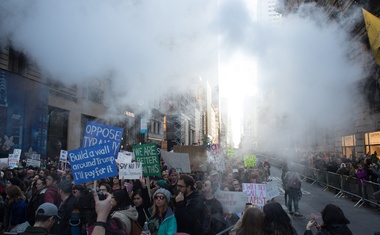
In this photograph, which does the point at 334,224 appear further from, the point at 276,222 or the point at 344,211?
the point at 344,211

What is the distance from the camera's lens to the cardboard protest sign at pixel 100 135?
5074 mm

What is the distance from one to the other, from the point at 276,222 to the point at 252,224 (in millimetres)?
192

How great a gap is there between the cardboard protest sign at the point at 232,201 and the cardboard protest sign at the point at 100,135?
178cm

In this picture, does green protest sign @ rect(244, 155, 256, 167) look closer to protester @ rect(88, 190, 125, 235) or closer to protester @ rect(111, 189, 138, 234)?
protester @ rect(111, 189, 138, 234)

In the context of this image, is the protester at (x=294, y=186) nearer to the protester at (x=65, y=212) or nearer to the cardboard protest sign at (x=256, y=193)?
the cardboard protest sign at (x=256, y=193)

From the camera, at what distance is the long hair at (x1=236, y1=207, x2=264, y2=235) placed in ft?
8.66

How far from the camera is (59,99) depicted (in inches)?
682

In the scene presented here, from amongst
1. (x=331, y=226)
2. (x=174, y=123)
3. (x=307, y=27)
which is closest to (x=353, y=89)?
(x=307, y=27)

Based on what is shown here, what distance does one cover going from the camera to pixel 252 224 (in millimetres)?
2656

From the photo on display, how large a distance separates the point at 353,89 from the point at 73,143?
15313mm

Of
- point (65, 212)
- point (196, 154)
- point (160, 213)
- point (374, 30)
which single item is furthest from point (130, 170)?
point (374, 30)

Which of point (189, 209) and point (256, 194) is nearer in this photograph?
point (189, 209)

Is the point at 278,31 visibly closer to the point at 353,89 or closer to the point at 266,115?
the point at 353,89

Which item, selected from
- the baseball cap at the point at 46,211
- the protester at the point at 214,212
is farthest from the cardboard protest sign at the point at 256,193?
the baseball cap at the point at 46,211
